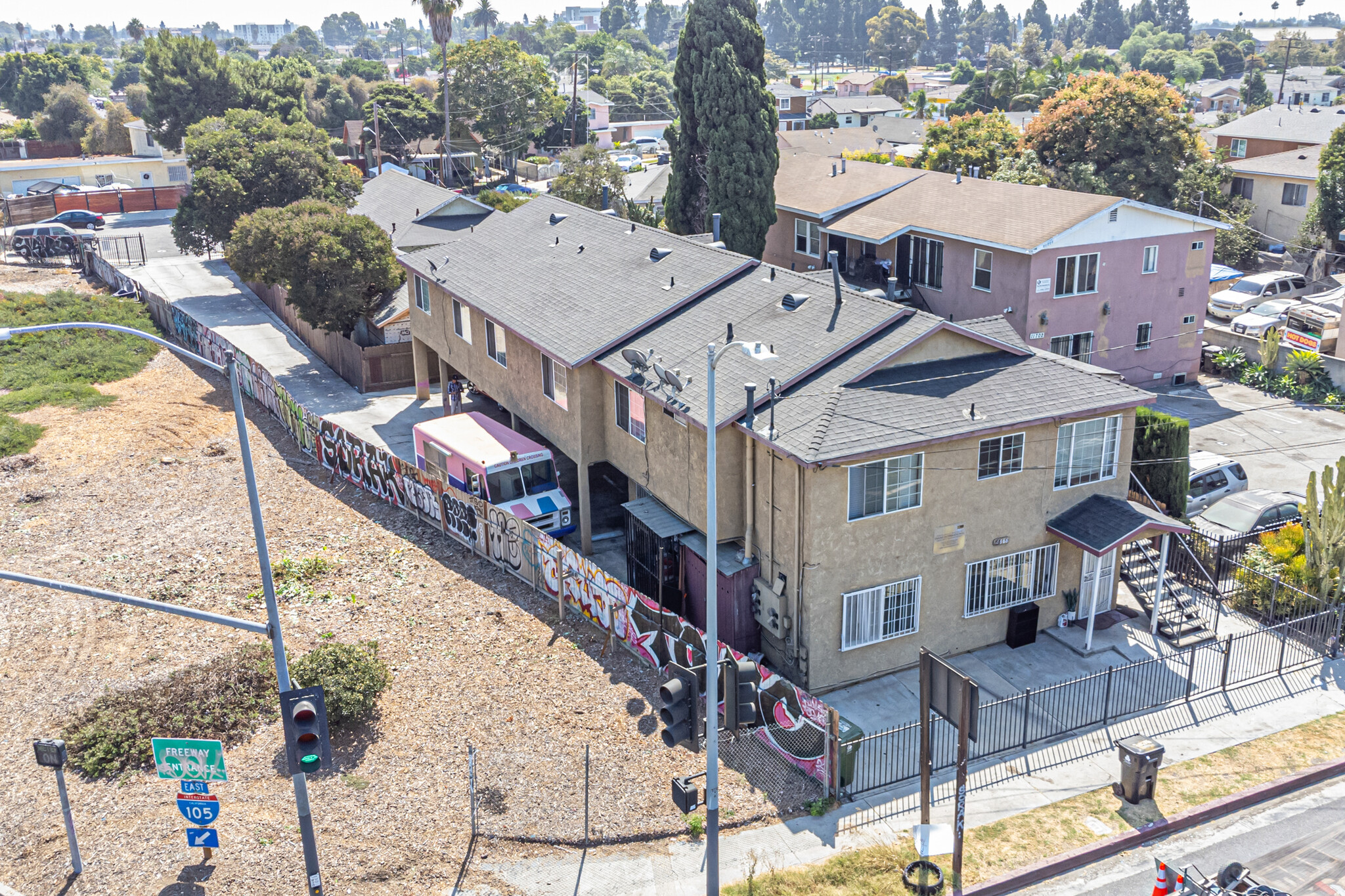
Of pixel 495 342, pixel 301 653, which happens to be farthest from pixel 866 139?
pixel 301 653

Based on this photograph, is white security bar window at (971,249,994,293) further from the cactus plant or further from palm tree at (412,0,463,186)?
palm tree at (412,0,463,186)

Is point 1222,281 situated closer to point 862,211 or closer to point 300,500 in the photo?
point 862,211

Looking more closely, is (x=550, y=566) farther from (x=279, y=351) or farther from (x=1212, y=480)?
(x=279, y=351)

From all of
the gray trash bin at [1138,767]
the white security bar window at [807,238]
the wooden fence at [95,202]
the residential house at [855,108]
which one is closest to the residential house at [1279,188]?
the white security bar window at [807,238]

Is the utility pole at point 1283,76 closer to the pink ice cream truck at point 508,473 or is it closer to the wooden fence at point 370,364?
the wooden fence at point 370,364

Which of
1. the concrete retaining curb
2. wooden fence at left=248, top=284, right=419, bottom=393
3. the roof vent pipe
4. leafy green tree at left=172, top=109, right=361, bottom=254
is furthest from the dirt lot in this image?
leafy green tree at left=172, top=109, right=361, bottom=254

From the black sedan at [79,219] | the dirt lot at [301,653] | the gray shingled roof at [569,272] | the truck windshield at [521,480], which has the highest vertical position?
the gray shingled roof at [569,272]
